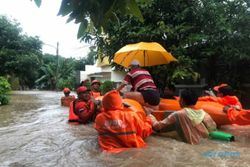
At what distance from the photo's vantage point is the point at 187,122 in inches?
243

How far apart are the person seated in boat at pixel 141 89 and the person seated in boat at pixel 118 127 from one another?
1.62 meters

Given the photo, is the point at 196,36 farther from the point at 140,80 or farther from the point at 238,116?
the point at 238,116

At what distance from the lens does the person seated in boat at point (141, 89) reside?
760 cm

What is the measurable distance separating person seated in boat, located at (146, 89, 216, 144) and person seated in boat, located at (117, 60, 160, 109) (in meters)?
0.98

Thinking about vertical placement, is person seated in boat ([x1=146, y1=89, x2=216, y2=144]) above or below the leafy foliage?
below

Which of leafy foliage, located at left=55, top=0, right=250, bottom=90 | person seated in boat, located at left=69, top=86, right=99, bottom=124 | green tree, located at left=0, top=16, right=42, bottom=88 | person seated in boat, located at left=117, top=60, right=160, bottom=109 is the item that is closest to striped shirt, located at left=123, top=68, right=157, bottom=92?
person seated in boat, located at left=117, top=60, right=160, bottom=109

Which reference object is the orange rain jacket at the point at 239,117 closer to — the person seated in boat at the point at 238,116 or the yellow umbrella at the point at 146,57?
the person seated in boat at the point at 238,116

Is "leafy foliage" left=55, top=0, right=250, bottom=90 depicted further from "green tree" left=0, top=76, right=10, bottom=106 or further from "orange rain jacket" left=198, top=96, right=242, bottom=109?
"green tree" left=0, top=76, right=10, bottom=106

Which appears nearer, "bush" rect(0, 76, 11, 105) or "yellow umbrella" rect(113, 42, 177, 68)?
"yellow umbrella" rect(113, 42, 177, 68)

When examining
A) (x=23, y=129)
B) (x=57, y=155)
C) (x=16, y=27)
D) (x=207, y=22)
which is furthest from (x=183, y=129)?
(x=16, y=27)

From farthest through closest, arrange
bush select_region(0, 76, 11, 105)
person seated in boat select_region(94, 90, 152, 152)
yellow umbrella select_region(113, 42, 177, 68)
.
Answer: bush select_region(0, 76, 11, 105) → yellow umbrella select_region(113, 42, 177, 68) → person seated in boat select_region(94, 90, 152, 152)

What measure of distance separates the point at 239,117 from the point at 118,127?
2.98 m

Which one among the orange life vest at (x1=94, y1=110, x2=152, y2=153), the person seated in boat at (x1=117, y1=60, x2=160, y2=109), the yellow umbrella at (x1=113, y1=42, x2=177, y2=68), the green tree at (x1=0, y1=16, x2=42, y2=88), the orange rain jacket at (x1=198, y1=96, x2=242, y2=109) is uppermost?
the green tree at (x1=0, y1=16, x2=42, y2=88)

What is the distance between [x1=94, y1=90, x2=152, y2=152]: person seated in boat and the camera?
222 inches
